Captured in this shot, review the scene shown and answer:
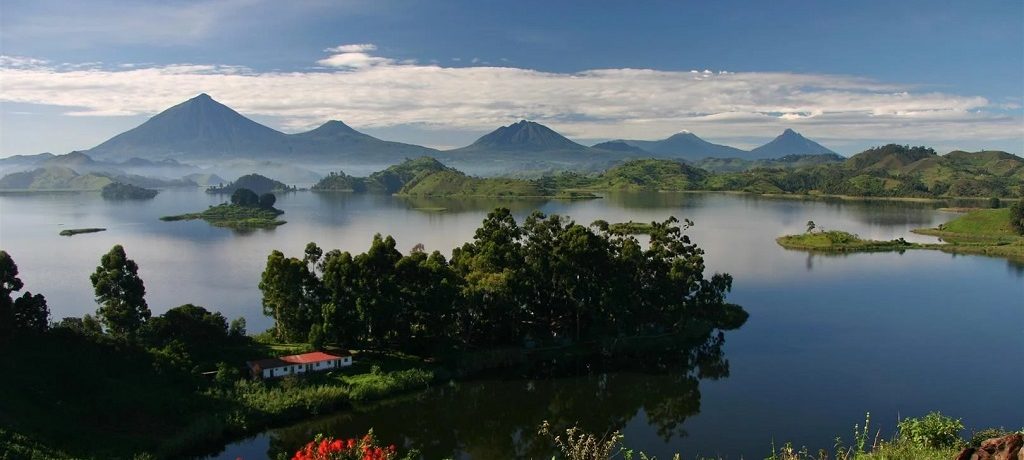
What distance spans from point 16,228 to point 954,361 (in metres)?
95.0

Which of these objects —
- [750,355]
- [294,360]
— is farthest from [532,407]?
[750,355]

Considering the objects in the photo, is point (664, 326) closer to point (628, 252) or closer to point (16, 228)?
point (628, 252)

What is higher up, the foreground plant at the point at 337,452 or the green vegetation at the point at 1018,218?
the green vegetation at the point at 1018,218

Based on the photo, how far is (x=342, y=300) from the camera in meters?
26.8

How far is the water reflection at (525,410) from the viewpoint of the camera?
2134 centimetres

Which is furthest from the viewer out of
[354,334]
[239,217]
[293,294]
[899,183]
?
[899,183]

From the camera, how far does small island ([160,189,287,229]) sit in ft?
291

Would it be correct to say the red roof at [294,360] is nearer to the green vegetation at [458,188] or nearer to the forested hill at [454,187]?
the green vegetation at [458,188]

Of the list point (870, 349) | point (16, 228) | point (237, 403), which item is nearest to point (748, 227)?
point (870, 349)

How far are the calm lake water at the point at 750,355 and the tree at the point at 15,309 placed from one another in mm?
9506

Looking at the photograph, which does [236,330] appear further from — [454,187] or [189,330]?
[454,187]

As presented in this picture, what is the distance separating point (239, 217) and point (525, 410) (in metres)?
81.9

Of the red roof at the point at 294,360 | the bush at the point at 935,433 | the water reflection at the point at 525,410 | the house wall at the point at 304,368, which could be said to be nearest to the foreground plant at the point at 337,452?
the water reflection at the point at 525,410

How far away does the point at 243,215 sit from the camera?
96.9 meters
